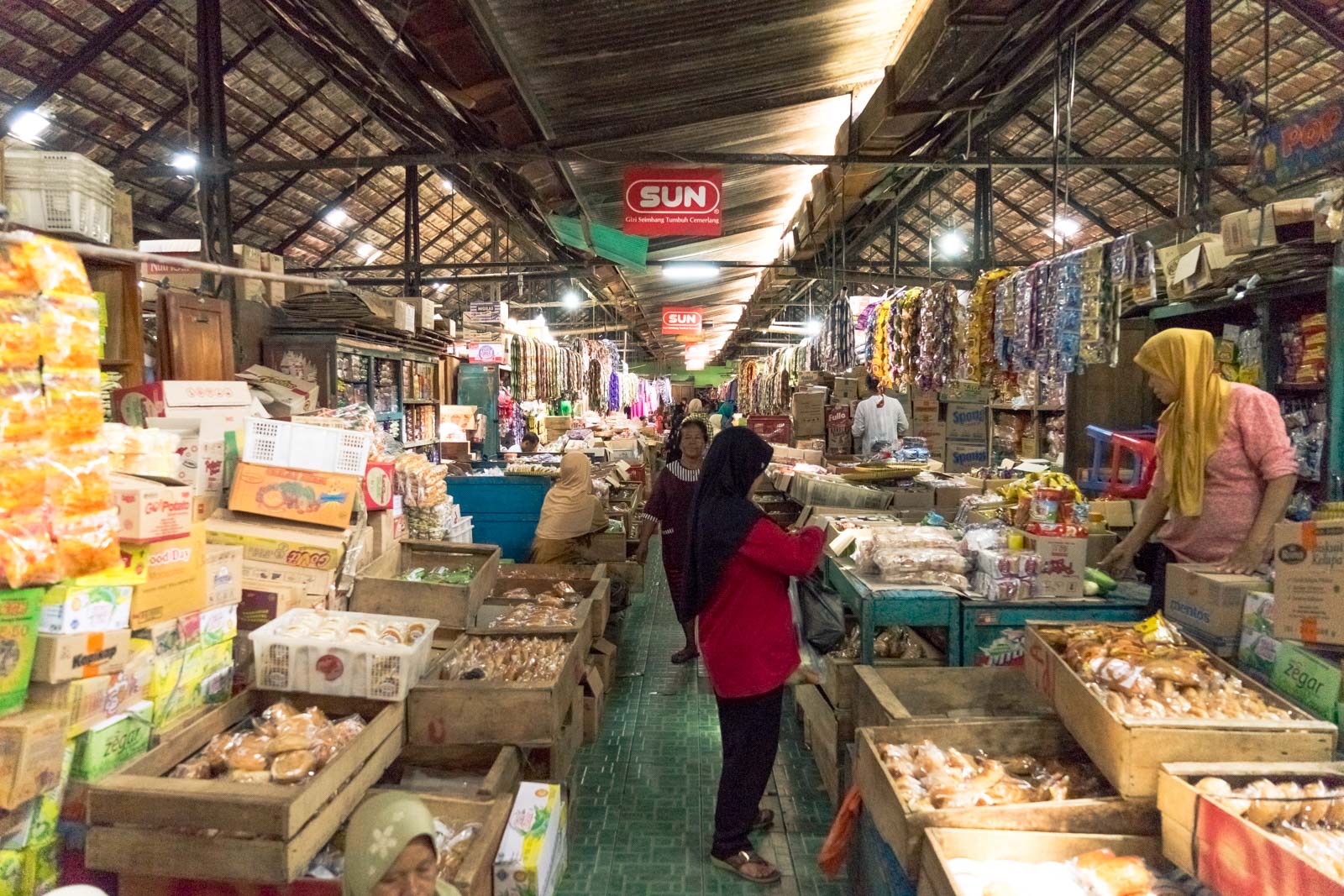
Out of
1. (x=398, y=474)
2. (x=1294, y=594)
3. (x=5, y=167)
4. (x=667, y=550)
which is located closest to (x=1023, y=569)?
(x=1294, y=594)

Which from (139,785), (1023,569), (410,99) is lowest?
(139,785)

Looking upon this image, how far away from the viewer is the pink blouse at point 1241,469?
308 centimetres

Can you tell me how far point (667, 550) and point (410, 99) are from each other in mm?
3423

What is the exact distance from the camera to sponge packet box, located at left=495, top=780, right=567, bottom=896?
2.61m

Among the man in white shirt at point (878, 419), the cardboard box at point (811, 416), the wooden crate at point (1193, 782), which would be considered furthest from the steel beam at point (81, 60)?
the wooden crate at point (1193, 782)

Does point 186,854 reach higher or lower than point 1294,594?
lower

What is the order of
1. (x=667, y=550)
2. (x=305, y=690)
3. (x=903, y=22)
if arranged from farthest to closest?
(x=667, y=550) < (x=903, y=22) < (x=305, y=690)

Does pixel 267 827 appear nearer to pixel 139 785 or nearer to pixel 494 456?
pixel 139 785

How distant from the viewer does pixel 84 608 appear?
226cm

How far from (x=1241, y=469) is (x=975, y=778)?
1.81 metres

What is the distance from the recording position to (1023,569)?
3.39 meters

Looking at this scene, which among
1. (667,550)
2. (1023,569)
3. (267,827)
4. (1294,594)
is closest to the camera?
(267,827)

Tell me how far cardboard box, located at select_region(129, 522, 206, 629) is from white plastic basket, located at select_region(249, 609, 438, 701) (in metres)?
0.27

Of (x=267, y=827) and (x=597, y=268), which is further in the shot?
(x=597, y=268)
